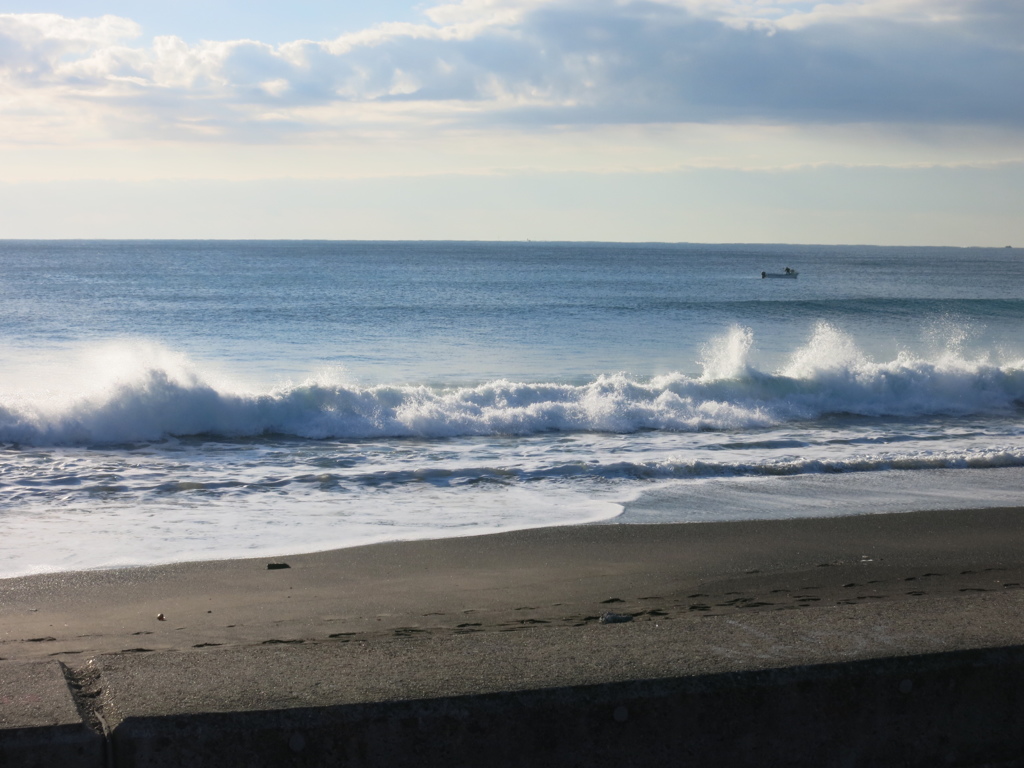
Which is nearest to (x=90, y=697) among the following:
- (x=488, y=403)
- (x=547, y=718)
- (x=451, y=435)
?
(x=547, y=718)

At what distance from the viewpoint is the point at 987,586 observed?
590cm

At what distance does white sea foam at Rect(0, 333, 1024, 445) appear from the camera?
12453mm

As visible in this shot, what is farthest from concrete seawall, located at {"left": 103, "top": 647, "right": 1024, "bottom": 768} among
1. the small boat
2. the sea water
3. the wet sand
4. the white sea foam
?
the small boat

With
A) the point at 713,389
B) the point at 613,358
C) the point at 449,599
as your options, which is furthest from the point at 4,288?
the point at 449,599

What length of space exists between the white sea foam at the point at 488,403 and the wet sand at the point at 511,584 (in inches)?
237

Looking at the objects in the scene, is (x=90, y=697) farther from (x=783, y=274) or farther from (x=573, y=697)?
(x=783, y=274)

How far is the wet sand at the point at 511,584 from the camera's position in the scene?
16.1 feet

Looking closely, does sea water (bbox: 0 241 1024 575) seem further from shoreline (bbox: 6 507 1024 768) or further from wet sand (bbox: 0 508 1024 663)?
shoreline (bbox: 6 507 1024 768)

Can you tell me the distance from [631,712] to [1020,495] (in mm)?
7948

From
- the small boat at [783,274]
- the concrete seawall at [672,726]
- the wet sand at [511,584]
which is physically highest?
the small boat at [783,274]

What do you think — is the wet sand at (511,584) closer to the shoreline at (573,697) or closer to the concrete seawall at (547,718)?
the shoreline at (573,697)

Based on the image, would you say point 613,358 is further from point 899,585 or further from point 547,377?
point 899,585

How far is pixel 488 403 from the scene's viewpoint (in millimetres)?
14633

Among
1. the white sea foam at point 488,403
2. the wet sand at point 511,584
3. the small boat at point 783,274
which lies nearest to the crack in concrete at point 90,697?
the wet sand at point 511,584
